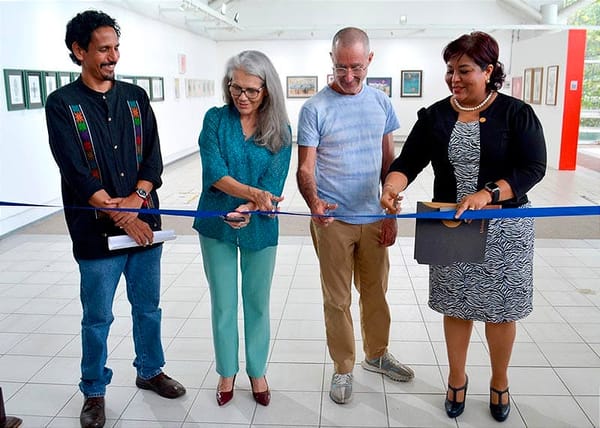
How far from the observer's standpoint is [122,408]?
2.74m

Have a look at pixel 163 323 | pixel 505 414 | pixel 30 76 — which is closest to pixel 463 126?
pixel 505 414

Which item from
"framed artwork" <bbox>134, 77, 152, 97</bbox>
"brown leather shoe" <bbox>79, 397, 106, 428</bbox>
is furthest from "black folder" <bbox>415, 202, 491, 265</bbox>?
"framed artwork" <bbox>134, 77, 152, 97</bbox>

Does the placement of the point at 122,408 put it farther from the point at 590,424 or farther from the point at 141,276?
the point at 590,424

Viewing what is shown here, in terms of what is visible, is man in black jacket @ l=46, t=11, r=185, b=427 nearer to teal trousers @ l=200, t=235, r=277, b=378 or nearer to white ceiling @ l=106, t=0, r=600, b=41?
teal trousers @ l=200, t=235, r=277, b=378

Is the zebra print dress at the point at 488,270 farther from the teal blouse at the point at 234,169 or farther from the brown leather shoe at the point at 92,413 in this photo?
the brown leather shoe at the point at 92,413

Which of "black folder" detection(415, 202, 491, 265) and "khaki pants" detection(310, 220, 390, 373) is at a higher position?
"black folder" detection(415, 202, 491, 265)

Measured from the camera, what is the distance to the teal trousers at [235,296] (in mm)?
2590

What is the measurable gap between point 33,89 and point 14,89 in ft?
1.46

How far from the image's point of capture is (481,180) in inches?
92.1

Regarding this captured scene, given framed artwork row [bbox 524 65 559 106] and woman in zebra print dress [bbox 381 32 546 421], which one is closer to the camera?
woman in zebra print dress [bbox 381 32 546 421]

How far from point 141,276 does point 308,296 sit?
5.97ft

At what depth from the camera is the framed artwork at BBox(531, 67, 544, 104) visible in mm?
11758

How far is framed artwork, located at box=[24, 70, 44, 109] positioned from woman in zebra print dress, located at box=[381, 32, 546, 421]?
565 cm

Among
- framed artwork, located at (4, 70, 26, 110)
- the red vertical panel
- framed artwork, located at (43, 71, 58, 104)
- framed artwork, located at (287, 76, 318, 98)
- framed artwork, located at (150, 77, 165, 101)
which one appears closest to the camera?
framed artwork, located at (4, 70, 26, 110)
